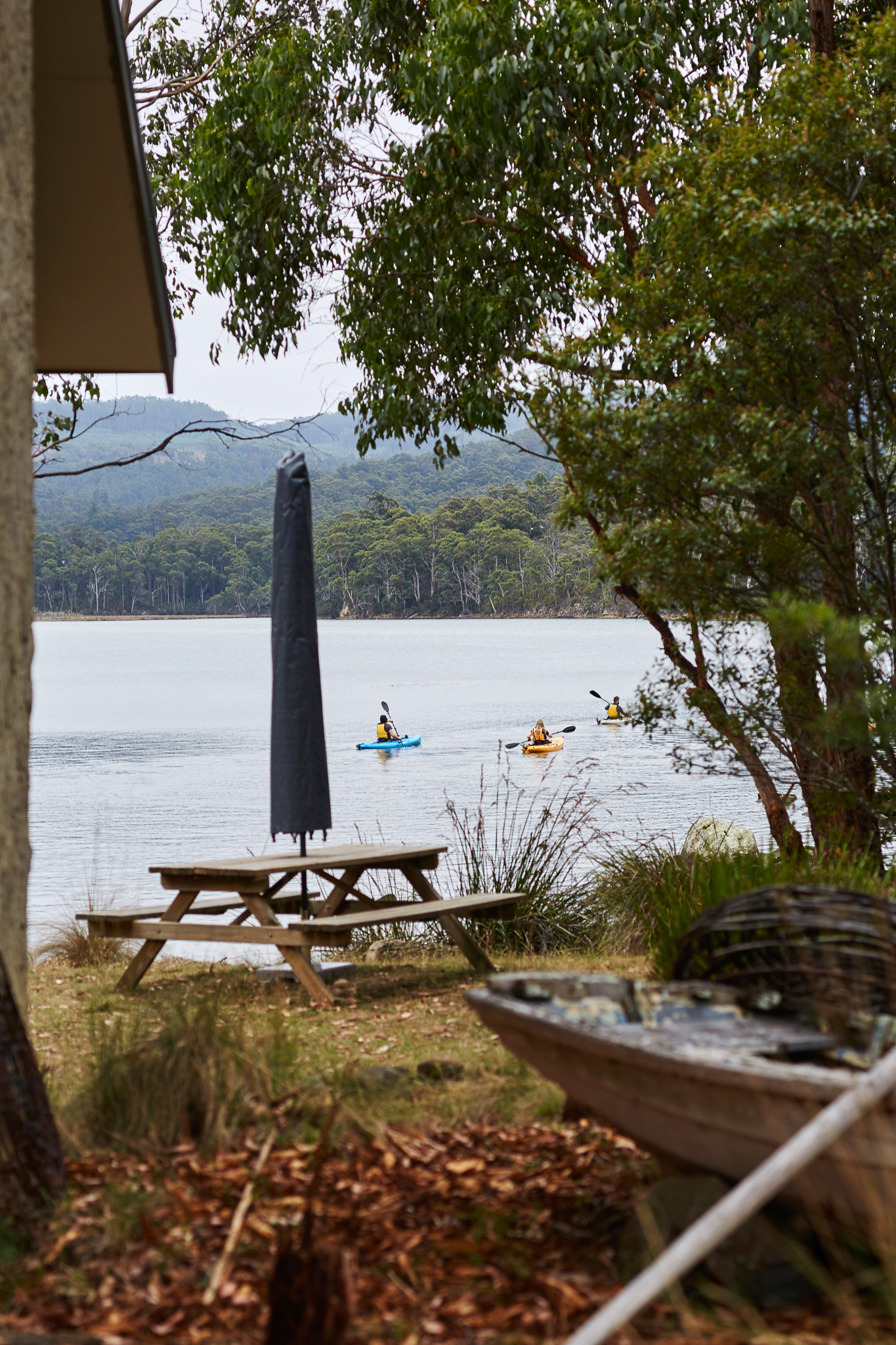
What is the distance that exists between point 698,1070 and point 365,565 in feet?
261

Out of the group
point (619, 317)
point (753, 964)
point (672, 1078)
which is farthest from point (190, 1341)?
point (619, 317)

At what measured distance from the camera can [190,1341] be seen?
267cm

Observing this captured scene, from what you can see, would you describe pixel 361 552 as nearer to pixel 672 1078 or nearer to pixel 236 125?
pixel 236 125

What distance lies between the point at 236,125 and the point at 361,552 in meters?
70.6

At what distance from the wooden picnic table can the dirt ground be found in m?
1.30

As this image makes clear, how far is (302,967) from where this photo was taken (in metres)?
6.26

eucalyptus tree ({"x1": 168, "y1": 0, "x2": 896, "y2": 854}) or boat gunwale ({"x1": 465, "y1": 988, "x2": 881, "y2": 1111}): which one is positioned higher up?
eucalyptus tree ({"x1": 168, "y1": 0, "x2": 896, "y2": 854})

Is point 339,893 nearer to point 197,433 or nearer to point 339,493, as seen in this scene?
point 197,433

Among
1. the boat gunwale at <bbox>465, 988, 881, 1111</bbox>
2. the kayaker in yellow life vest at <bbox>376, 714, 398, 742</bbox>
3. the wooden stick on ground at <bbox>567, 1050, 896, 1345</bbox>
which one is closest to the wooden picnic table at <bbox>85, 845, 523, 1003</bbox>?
the boat gunwale at <bbox>465, 988, 881, 1111</bbox>

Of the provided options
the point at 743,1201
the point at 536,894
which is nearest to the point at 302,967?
the point at 536,894

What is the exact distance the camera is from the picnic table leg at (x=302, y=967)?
6238mm

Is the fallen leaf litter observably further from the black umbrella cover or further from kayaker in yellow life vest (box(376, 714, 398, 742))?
kayaker in yellow life vest (box(376, 714, 398, 742))

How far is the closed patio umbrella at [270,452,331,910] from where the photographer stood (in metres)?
6.45

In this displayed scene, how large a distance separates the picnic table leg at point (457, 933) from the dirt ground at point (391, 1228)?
1.93m
